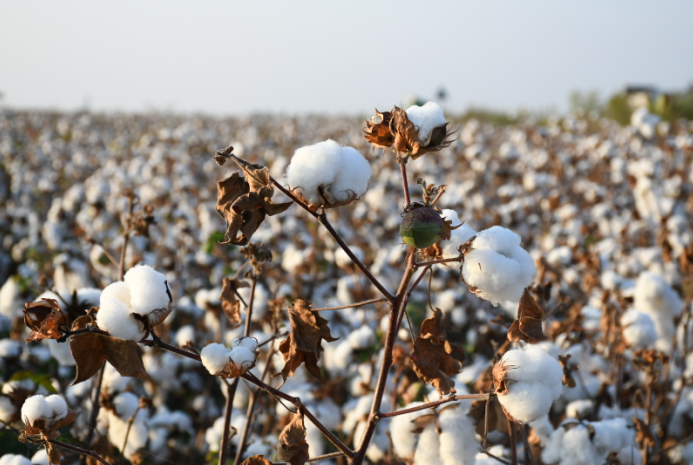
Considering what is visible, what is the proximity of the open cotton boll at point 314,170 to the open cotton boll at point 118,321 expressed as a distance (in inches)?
11.3

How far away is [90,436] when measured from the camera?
61.7 inches

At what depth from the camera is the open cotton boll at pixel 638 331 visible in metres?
1.93

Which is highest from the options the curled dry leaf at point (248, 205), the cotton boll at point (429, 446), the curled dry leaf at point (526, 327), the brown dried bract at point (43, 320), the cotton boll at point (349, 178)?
the cotton boll at point (349, 178)

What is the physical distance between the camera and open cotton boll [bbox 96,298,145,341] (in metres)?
0.78

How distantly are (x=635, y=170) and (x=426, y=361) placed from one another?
4.24 m

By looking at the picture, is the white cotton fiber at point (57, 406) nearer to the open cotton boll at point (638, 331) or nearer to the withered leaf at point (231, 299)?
the withered leaf at point (231, 299)

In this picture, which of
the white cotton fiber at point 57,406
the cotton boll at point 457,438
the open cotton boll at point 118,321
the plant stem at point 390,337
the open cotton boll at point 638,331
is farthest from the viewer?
the open cotton boll at point 638,331

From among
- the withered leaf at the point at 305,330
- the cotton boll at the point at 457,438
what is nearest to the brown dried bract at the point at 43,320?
the withered leaf at the point at 305,330

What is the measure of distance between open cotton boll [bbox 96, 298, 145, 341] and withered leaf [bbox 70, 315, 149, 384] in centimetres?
3

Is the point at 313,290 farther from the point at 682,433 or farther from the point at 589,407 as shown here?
the point at 682,433

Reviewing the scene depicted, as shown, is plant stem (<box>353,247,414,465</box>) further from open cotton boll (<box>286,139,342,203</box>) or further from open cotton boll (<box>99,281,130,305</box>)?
open cotton boll (<box>99,281,130,305</box>)

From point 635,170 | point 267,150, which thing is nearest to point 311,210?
point 635,170

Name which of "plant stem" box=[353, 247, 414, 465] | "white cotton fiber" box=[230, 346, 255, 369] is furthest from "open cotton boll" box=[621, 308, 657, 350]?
"white cotton fiber" box=[230, 346, 255, 369]

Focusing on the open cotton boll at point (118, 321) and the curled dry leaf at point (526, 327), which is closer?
the open cotton boll at point (118, 321)
